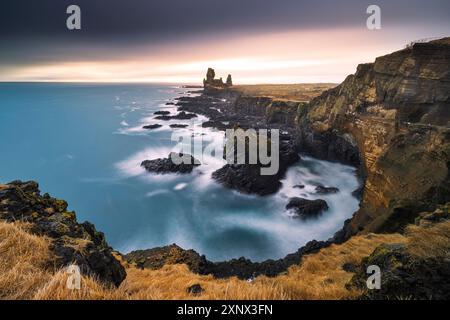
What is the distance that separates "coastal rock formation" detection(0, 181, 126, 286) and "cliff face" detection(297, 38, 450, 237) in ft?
40.3

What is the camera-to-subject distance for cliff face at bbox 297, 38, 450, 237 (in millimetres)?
13594

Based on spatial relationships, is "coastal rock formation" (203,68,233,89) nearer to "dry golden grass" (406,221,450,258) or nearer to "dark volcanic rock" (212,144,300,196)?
"dark volcanic rock" (212,144,300,196)

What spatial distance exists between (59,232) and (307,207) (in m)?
26.4

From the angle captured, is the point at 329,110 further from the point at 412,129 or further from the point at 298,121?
the point at 412,129

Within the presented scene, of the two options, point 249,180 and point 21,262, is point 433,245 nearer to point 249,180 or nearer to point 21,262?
point 21,262

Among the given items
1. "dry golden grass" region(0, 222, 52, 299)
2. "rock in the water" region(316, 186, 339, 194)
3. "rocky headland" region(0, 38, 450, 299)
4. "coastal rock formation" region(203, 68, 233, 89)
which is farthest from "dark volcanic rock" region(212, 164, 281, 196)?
"coastal rock formation" region(203, 68, 233, 89)

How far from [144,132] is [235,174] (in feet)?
157

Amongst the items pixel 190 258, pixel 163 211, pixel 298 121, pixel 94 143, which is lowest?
pixel 163 211

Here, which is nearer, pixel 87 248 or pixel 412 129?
pixel 87 248

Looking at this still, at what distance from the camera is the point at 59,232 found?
6.02 m

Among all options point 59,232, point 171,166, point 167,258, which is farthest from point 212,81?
point 59,232

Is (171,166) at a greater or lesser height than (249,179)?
greater

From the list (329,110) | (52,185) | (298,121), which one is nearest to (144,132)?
(52,185)
